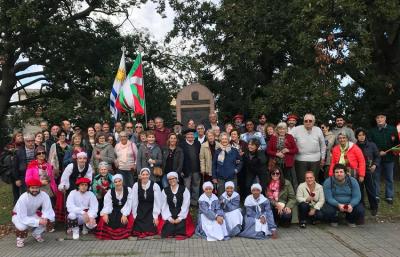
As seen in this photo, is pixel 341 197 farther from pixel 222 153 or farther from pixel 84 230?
pixel 84 230

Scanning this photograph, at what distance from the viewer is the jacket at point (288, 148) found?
28.6ft

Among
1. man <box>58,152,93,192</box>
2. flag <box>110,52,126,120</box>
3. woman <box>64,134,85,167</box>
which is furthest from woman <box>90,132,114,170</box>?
flag <box>110,52,126,120</box>

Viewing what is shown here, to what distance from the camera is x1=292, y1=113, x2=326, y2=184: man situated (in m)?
8.86

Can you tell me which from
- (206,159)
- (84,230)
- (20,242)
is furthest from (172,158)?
(20,242)

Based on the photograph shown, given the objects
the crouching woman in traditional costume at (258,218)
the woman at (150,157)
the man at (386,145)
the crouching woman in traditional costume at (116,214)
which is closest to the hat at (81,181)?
the crouching woman in traditional costume at (116,214)

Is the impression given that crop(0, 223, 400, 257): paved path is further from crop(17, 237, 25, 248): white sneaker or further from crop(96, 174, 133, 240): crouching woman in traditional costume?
crop(96, 174, 133, 240): crouching woman in traditional costume

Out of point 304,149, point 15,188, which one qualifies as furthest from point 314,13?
point 15,188

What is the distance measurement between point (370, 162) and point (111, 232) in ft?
17.3

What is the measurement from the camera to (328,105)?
37.6 ft

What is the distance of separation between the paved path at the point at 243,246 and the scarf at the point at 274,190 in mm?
682

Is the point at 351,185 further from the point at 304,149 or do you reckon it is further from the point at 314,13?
the point at 314,13

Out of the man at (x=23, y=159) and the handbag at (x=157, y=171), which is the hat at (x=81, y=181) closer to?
the man at (x=23, y=159)

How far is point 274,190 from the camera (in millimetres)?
8250

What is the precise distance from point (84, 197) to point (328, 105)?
680cm
